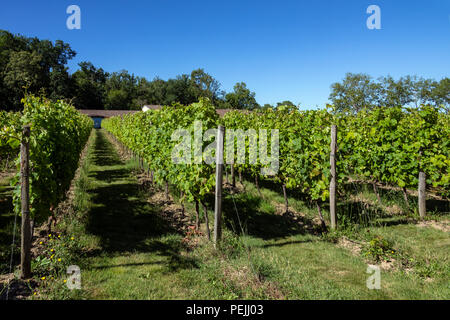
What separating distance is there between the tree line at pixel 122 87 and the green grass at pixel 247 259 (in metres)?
33.8

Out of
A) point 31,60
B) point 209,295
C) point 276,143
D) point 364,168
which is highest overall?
point 31,60

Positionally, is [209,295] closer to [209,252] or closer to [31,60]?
[209,252]

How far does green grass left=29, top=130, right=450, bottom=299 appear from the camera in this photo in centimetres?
337

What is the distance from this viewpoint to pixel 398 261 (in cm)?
413

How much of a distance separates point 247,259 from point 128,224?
2.99 metres

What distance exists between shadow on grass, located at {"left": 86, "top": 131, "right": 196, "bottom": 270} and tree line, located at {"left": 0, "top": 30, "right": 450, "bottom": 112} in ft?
112

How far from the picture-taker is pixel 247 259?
4191mm

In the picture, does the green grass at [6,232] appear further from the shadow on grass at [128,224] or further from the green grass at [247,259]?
the shadow on grass at [128,224]

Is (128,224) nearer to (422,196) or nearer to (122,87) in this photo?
(422,196)

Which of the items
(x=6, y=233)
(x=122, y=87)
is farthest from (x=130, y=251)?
(x=122, y=87)

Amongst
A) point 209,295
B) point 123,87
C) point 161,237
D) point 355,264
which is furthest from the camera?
point 123,87

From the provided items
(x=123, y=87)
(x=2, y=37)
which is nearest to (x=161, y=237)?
(x=2, y=37)

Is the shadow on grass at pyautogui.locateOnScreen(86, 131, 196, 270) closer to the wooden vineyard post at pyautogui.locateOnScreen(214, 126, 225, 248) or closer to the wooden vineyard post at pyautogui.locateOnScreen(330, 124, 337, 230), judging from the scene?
the wooden vineyard post at pyautogui.locateOnScreen(214, 126, 225, 248)
